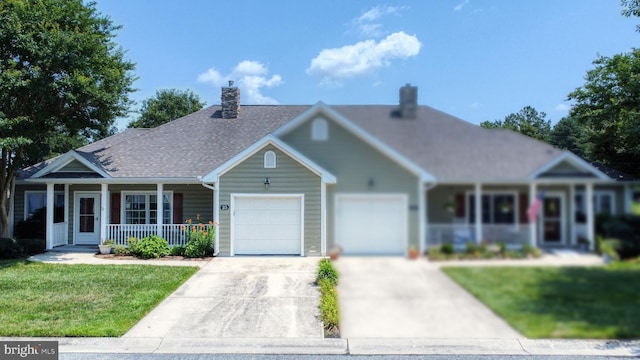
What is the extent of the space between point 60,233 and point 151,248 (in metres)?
5.07

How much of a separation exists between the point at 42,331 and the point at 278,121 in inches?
397

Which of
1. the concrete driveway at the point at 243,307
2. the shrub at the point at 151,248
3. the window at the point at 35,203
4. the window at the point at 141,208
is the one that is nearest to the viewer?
the concrete driveway at the point at 243,307

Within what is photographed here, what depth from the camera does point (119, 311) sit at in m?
7.71

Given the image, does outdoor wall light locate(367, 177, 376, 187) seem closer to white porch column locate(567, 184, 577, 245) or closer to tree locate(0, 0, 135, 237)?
white porch column locate(567, 184, 577, 245)

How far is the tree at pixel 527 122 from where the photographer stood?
301cm

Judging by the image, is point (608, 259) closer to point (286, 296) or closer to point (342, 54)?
point (342, 54)

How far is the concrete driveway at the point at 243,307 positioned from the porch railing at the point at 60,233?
8352 millimetres

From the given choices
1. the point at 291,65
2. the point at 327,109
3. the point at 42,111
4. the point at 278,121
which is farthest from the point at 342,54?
the point at 42,111

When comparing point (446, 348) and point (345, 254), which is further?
point (446, 348)

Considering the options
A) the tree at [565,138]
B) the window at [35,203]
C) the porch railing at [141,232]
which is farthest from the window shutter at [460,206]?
the window at [35,203]

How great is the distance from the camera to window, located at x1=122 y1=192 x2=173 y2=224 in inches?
617

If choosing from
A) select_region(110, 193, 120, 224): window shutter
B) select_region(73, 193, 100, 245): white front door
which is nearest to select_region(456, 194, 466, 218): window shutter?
select_region(110, 193, 120, 224): window shutter

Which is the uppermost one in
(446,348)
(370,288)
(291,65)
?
(291,65)

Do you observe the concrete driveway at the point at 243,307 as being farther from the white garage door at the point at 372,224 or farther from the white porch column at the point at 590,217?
the white porch column at the point at 590,217
